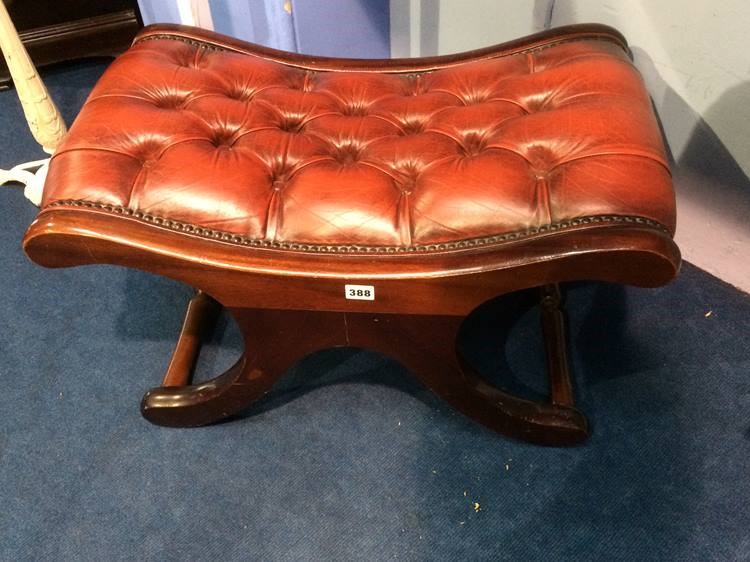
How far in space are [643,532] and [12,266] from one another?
124cm

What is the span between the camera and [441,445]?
106 centimetres

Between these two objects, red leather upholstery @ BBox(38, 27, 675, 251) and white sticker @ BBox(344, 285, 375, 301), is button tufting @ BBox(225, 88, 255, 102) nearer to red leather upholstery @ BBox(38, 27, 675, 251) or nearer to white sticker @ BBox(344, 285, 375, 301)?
red leather upholstery @ BBox(38, 27, 675, 251)

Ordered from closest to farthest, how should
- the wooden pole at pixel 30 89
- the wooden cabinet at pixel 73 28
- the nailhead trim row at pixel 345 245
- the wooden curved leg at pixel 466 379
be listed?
the nailhead trim row at pixel 345 245 → the wooden curved leg at pixel 466 379 → the wooden pole at pixel 30 89 → the wooden cabinet at pixel 73 28

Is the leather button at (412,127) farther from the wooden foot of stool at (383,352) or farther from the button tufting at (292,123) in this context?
the wooden foot of stool at (383,352)

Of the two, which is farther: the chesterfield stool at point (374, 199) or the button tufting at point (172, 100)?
the button tufting at point (172, 100)

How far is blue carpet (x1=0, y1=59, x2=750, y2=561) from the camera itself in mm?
968

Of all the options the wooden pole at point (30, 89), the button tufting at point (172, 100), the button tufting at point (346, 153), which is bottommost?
the wooden pole at point (30, 89)

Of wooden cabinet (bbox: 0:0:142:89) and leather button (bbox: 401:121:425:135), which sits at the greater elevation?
leather button (bbox: 401:121:425:135)

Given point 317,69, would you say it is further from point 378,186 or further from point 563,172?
point 563,172

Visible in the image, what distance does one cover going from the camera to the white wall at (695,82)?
3.40ft

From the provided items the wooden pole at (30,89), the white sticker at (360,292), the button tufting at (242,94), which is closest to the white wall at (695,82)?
the button tufting at (242,94)

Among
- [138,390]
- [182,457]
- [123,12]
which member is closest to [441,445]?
[182,457]

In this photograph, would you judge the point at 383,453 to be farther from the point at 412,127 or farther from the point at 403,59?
the point at 403,59

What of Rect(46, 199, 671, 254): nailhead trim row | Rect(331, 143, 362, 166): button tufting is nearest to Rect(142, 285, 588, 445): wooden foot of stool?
Rect(46, 199, 671, 254): nailhead trim row
